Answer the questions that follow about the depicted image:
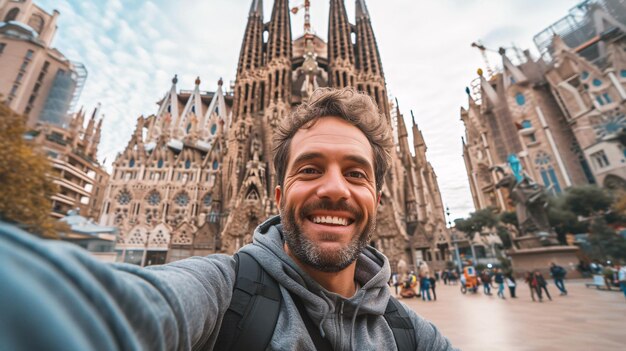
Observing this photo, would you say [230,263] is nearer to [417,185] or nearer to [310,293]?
[310,293]

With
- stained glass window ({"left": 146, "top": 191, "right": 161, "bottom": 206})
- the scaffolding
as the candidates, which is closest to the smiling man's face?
stained glass window ({"left": 146, "top": 191, "right": 161, "bottom": 206})

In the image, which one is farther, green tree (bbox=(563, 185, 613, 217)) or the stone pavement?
green tree (bbox=(563, 185, 613, 217))

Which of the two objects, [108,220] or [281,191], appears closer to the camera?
[281,191]

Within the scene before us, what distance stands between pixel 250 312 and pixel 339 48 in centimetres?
2864

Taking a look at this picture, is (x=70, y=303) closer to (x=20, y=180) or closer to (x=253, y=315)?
(x=253, y=315)

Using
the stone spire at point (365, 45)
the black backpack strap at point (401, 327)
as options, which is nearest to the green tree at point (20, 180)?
the black backpack strap at point (401, 327)

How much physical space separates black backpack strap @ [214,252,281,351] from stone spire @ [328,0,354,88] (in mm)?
23445

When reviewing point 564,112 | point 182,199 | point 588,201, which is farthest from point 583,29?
point 182,199

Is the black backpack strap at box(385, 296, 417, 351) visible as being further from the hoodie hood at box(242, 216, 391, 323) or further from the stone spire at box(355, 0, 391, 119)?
the stone spire at box(355, 0, 391, 119)

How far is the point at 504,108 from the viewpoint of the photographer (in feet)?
112

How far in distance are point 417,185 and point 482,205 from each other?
19.6 meters

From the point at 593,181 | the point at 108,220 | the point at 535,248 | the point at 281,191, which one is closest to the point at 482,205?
the point at 593,181

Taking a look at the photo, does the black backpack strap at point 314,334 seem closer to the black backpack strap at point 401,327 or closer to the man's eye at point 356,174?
the black backpack strap at point 401,327

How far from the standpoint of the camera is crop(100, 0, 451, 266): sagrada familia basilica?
18.0 m
